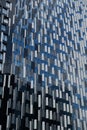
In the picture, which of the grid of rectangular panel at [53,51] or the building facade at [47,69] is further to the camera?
the grid of rectangular panel at [53,51]

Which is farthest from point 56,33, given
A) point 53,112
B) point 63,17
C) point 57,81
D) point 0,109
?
point 0,109

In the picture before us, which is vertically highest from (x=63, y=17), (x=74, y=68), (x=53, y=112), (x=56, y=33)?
(x=63, y=17)

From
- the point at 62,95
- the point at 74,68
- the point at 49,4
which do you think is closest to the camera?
the point at 62,95

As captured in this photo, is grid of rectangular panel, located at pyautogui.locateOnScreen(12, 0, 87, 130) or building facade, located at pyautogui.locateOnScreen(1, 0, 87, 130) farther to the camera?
grid of rectangular panel, located at pyautogui.locateOnScreen(12, 0, 87, 130)

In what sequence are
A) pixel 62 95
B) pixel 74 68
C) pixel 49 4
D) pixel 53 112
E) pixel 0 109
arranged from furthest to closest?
pixel 49 4
pixel 74 68
pixel 62 95
pixel 53 112
pixel 0 109

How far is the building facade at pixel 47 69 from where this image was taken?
195ft

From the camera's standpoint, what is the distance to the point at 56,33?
7919 centimetres

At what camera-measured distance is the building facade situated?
59344 mm

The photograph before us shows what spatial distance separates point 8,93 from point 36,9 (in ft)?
103

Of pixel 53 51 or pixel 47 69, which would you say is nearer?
pixel 47 69

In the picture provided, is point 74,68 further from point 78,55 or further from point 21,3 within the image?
point 21,3

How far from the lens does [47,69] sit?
227 feet

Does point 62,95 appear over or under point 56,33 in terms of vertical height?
under

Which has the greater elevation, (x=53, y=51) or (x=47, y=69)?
(x=53, y=51)
